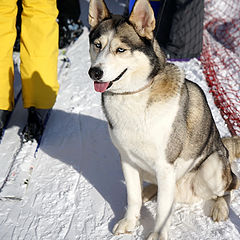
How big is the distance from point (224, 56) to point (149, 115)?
10.1 feet

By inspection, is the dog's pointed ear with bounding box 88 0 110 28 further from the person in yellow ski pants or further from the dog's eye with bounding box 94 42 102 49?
the person in yellow ski pants

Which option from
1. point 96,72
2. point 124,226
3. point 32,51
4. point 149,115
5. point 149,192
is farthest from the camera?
point 32,51

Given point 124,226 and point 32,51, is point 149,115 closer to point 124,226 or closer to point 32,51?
point 124,226

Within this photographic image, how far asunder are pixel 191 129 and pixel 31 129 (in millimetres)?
1580

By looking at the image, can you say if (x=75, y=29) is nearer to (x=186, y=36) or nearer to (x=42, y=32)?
(x=186, y=36)

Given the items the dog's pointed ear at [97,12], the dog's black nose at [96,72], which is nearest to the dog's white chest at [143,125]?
the dog's black nose at [96,72]

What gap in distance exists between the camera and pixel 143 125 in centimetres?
214

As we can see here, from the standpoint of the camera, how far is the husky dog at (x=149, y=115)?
208cm

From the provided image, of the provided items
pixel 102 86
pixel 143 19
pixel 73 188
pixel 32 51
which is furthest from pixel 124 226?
pixel 32 51

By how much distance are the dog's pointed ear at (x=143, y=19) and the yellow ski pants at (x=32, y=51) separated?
117cm

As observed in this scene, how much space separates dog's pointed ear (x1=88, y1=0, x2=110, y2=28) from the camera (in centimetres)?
222

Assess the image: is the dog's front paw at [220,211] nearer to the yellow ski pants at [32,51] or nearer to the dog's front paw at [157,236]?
the dog's front paw at [157,236]

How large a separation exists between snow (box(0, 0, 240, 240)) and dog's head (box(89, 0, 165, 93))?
36.8 inches

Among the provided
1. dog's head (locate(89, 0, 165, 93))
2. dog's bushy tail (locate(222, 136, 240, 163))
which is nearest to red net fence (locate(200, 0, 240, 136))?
dog's bushy tail (locate(222, 136, 240, 163))
